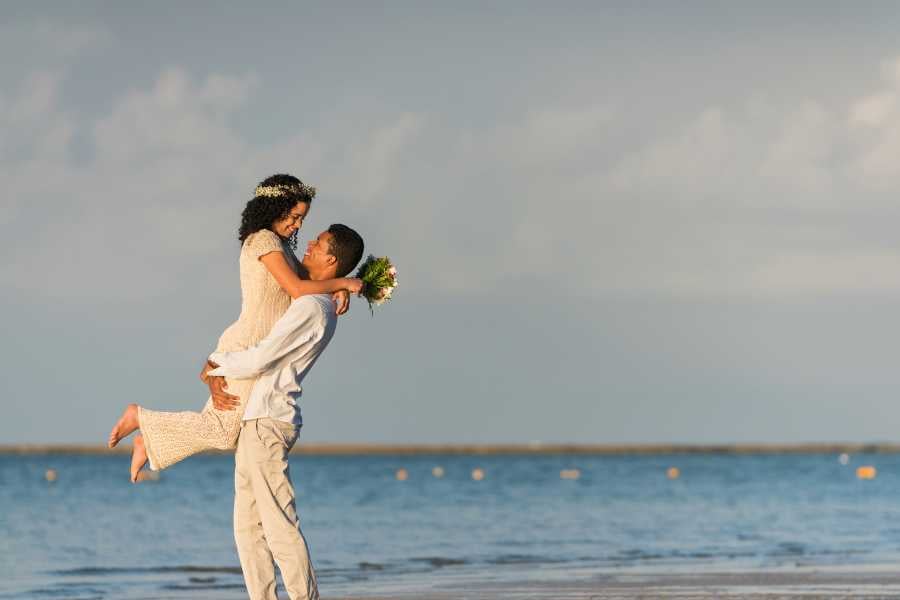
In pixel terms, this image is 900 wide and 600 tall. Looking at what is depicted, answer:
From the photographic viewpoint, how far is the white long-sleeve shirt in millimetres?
7773

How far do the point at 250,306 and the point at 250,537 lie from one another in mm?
1262

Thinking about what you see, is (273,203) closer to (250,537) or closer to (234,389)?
(234,389)

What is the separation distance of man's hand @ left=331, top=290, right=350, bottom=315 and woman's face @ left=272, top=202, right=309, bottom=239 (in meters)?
0.45

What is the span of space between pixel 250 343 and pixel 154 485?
48.5 m

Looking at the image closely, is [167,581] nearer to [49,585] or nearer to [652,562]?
[49,585]

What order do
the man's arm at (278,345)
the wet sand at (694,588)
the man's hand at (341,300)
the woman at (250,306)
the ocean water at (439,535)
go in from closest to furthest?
the man's arm at (278,345)
the woman at (250,306)
the man's hand at (341,300)
the wet sand at (694,588)
the ocean water at (439,535)

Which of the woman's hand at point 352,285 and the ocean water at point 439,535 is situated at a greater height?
the woman's hand at point 352,285

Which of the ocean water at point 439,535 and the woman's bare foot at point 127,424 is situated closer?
the woman's bare foot at point 127,424

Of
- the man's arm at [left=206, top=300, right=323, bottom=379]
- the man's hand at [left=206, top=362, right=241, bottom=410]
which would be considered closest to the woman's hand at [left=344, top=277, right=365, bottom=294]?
the man's arm at [left=206, top=300, right=323, bottom=379]

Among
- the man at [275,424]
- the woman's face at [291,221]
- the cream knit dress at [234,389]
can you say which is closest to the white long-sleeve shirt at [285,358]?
the man at [275,424]

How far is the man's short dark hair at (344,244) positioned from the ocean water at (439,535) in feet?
20.6

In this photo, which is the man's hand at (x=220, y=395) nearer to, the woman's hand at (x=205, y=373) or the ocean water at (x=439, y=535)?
the woman's hand at (x=205, y=373)

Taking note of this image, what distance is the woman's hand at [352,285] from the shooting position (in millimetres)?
8070

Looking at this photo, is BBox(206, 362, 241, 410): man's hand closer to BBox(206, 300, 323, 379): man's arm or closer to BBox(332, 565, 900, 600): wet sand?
BBox(206, 300, 323, 379): man's arm
